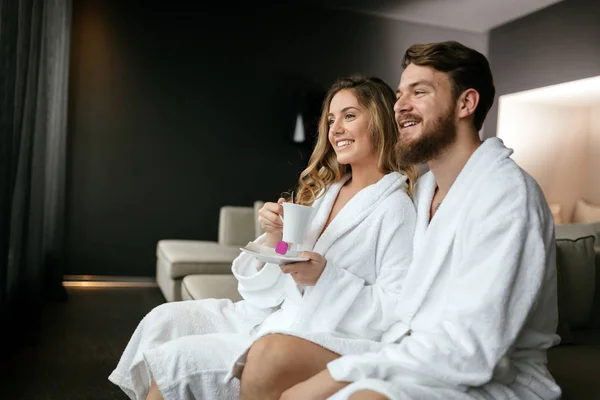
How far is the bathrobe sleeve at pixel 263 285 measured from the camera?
1.61 meters

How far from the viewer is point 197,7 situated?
5.21 meters

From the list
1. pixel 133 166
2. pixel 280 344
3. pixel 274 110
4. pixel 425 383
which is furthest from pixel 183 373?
pixel 274 110

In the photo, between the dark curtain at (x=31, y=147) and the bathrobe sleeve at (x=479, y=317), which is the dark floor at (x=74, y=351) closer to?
the dark curtain at (x=31, y=147)

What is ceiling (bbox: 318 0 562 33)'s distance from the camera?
205 inches

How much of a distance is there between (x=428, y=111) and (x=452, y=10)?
15.3 ft

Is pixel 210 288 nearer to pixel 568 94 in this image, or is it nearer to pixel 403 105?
pixel 403 105

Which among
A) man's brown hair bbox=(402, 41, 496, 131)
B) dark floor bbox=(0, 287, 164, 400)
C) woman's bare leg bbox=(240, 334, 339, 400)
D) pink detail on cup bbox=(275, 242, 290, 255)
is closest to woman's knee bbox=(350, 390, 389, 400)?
woman's bare leg bbox=(240, 334, 339, 400)

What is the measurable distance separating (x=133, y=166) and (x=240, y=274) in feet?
12.0

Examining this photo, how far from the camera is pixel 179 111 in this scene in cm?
520

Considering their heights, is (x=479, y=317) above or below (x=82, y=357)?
above

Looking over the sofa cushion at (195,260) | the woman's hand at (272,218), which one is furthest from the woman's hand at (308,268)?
the sofa cushion at (195,260)

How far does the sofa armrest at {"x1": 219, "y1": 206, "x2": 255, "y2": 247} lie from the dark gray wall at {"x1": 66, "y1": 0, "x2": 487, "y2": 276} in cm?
84

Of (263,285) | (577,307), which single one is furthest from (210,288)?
(577,307)

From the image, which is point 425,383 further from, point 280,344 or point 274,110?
point 274,110
